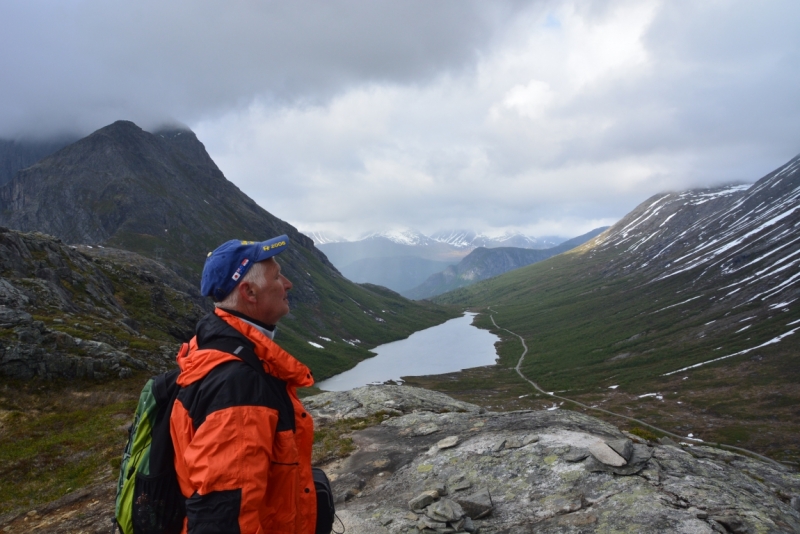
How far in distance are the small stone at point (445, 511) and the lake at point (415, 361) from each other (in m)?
104

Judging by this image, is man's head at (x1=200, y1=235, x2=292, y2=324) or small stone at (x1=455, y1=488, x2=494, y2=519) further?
small stone at (x1=455, y1=488, x2=494, y2=519)

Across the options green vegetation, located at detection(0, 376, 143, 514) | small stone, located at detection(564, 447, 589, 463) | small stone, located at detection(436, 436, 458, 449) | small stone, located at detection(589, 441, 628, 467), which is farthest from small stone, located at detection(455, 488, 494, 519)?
green vegetation, located at detection(0, 376, 143, 514)

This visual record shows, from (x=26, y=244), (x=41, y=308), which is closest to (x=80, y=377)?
(x=41, y=308)

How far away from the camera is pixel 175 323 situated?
55.7 meters

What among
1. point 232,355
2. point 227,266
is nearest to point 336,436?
point 227,266

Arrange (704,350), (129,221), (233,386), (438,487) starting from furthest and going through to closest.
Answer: (129,221), (704,350), (438,487), (233,386)

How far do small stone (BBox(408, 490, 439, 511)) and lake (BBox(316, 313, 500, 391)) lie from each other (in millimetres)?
103557

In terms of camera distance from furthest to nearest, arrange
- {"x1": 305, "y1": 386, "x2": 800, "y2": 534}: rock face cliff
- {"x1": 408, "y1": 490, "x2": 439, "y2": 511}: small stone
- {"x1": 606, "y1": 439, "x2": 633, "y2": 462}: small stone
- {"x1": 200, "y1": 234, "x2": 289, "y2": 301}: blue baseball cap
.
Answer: {"x1": 606, "y1": 439, "x2": 633, "y2": 462}: small stone → {"x1": 408, "y1": 490, "x2": 439, "y2": 511}: small stone → {"x1": 305, "y1": 386, "x2": 800, "y2": 534}: rock face cliff → {"x1": 200, "y1": 234, "x2": 289, "y2": 301}: blue baseball cap

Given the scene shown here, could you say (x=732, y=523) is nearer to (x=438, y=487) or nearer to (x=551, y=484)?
(x=551, y=484)

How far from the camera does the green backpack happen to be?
15.2 feet

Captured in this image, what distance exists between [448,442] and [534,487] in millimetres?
3933

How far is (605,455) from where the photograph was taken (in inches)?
411

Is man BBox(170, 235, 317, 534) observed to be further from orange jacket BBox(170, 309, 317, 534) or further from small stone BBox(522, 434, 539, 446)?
small stone BBox(522, 434, 539, 446)

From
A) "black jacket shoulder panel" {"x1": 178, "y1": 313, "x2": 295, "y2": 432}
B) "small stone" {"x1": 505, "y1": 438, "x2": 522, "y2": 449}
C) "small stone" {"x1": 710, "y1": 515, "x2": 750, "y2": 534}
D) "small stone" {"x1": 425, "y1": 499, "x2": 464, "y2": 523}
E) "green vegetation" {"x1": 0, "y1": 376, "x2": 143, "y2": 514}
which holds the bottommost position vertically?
"small stone" {"x1": 710, "y1": 515, "x2": 750, "y2": 534}
